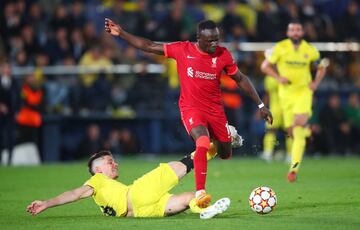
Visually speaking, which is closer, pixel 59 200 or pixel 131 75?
pixel 59 200

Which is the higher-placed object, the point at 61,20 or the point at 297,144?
the point at 61,20

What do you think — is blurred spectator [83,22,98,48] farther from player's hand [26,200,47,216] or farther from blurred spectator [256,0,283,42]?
player's hand [26,200,47,216]

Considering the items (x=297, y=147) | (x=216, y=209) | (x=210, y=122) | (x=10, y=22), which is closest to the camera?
(x=216, y=209)

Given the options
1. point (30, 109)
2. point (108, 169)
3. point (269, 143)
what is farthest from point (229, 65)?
point (30, 109)

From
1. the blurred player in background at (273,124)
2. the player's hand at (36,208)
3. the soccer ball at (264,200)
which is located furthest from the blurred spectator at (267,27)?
the player's hand at (36,208)

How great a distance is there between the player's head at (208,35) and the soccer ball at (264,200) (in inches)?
75.8

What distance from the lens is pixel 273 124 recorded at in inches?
844

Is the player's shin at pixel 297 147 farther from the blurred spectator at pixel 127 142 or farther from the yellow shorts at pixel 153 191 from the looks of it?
the blurred spectator at pixel 127 142

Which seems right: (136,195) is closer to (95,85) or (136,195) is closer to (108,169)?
(108,169)

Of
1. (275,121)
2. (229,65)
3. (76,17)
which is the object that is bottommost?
(275,121)

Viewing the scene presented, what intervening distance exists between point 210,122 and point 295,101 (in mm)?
5069

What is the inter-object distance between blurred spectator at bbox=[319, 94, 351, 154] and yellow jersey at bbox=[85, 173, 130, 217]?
46.0 feet

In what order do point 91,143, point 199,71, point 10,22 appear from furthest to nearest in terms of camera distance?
point 10,22, point 91,143, point 199,71

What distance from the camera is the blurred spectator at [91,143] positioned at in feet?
74.6
